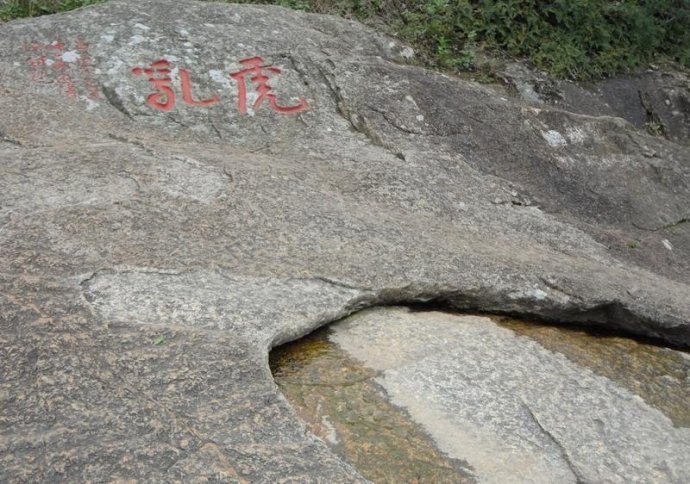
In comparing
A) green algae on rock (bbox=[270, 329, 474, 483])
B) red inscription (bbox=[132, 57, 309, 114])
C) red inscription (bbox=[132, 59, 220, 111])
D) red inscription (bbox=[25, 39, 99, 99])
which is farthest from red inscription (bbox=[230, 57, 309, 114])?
green algae on rock (bbox=[270, 329, 474, 483])

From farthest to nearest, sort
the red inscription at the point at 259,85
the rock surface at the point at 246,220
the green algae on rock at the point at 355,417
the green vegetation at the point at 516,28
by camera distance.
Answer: the green vegetation at the point at 516,28 < the red inscription at the point at 259,85 < the green algae on rock at the point at 355,417 < the rock surface at the point at 246,220

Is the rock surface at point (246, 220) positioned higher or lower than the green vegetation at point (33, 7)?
higher

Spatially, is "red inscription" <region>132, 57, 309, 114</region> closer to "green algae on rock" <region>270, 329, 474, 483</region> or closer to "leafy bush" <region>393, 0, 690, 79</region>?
"leafy bush" <region>393, 0, 690, 79</region>

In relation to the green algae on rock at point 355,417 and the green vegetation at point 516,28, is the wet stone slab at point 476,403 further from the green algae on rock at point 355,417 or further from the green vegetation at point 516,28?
the green vegetation at point 516,28

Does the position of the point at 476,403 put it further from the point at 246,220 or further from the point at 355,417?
the point at 246,220

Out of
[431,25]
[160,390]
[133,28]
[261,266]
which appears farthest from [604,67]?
[160,390]

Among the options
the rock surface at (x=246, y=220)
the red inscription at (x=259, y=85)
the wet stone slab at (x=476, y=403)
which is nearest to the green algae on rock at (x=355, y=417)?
the wet stone slab at (x=476, y=403)

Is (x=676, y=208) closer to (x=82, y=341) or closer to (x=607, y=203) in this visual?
(x=607, y=203)

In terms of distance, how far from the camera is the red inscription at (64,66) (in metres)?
4.73

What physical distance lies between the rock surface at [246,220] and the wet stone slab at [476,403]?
176 millimetres

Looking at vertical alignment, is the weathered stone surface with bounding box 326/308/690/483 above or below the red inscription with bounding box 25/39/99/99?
above

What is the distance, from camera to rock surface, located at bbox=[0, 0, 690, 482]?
2.44m

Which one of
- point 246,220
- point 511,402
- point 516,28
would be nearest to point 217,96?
point 246,220

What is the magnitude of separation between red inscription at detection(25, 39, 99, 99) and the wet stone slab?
2.48 metres
